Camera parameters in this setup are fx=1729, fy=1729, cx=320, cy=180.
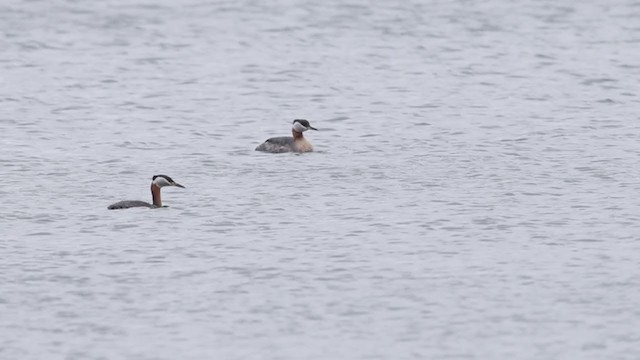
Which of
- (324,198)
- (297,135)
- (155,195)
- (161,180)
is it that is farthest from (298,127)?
(155,195)

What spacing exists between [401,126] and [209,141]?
15.3ft

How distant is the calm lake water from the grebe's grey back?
7.0 inches

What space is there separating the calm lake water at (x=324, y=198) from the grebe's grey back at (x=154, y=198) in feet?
0.59

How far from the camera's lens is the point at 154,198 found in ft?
94.7

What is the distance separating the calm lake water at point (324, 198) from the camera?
69.8ft

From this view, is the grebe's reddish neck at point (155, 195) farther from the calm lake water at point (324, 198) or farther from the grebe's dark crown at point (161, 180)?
the calm lake water at point (324, 198)

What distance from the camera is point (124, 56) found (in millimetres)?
53344

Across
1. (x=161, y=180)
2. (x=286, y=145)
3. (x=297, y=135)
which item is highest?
(x=161, y=180)

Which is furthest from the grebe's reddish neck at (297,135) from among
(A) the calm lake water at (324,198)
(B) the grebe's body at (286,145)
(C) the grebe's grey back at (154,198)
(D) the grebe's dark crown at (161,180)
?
(D) the grebe's dark crown at (161,180)

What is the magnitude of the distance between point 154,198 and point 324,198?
2.96m

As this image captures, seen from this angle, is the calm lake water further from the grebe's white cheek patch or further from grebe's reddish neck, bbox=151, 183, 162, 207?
the grebe's white cheek patch

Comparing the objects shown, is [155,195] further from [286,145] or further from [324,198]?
[286,145]

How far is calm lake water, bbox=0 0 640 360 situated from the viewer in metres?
21.3

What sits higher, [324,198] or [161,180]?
[161,180]
